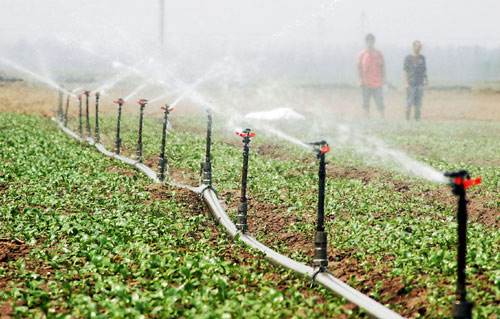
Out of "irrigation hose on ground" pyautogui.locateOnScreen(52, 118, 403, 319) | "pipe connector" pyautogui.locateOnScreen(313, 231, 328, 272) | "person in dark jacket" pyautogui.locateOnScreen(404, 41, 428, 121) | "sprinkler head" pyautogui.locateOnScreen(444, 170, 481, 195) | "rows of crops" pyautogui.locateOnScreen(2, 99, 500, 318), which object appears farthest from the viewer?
"person in dark jacket" pyautogui.locateOnScreen(404, 41, 428, 121)

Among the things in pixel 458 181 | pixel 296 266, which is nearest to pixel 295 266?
pixel 296 266

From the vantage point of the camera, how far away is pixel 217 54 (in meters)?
46.2

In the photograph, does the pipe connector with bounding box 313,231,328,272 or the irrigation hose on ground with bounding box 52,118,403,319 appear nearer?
the irrigation hose on ground with bounding box 52,118,403,319

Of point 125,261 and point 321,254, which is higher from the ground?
point 321,254

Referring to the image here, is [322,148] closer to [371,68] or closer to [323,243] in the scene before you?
[323,243]

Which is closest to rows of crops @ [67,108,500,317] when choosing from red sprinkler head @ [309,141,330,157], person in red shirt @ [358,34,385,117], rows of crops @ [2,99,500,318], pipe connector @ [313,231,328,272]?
rows of crops @ [2,99,500,318]

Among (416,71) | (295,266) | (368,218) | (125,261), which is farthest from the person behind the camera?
(416,71)

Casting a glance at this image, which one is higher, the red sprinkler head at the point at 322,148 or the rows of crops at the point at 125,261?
the red sprinkler head at the point at 322,148

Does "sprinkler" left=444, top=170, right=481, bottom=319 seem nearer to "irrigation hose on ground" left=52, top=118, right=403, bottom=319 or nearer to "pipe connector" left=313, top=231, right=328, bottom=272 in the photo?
"irrigation hose on ground" left=52, top=118, right=403, bottom=319

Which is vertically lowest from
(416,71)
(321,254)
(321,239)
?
(416,71)

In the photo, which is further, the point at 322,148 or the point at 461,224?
the point at 322,148

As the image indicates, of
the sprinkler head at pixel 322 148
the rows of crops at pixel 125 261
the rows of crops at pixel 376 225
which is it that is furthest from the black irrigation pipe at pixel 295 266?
the sprinkler head at pixel 322 148

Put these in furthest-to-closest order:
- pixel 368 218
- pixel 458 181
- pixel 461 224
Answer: pixel 368 218 → pixel 461 224 → pixel 458 181

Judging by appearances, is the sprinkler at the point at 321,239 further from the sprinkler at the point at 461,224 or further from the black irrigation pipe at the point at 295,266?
the sprinkler at the point at 461,224
